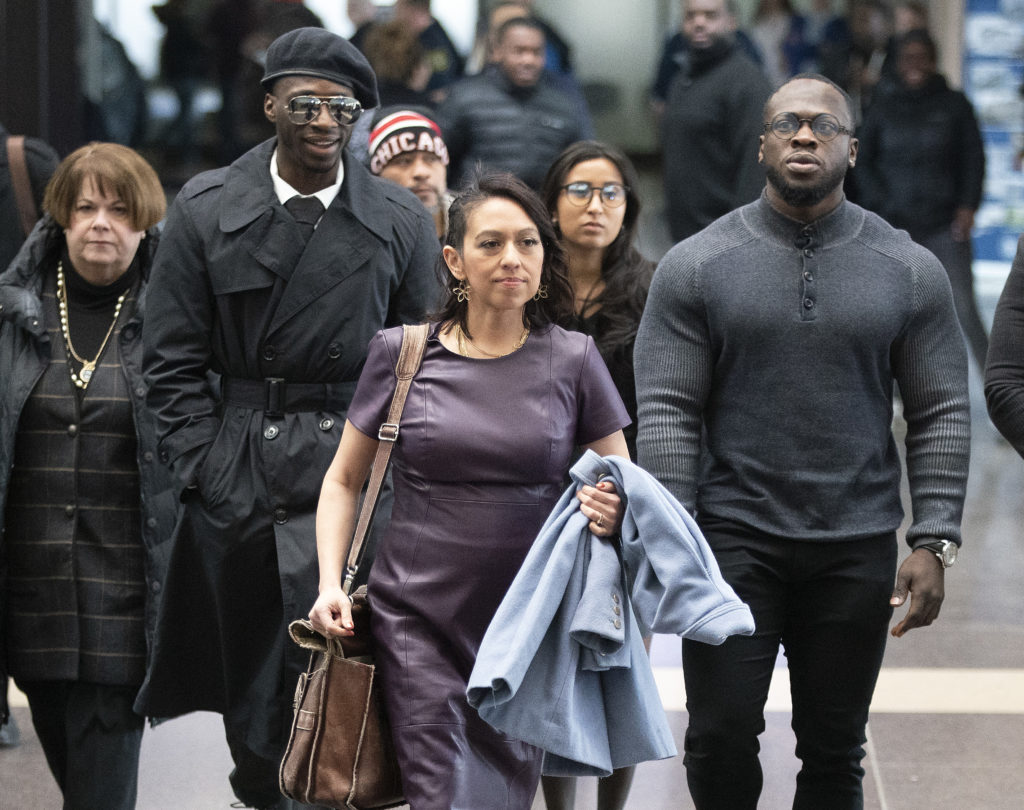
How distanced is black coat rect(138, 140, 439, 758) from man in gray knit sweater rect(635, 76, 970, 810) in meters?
0.79

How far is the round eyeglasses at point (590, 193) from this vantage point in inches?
191

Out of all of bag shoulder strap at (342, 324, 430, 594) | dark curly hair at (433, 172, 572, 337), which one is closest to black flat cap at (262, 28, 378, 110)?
dark curly hair at (433, 172, 572, 337)

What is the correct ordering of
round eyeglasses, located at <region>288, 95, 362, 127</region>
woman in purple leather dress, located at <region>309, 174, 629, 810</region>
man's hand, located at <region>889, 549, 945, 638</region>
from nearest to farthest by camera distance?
woman in purple leather dress, located at <region>309, 174, 629, 810</region>, man's hand, located at <region>889, 549, 945, 638</region>, round eyeglasses, located at <region>288, 95, 362, 127</region>

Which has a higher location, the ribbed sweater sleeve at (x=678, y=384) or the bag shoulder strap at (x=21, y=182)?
the bag shoulder strap at (x=21, y=182)

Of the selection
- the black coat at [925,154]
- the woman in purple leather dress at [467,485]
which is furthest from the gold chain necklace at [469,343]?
the black coat at [925,154]

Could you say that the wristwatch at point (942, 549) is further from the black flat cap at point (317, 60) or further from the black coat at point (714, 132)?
the black coat at point (714, 132)

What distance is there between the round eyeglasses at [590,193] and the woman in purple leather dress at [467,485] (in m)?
1.39

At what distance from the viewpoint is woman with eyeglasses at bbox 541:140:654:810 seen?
4.61 metres

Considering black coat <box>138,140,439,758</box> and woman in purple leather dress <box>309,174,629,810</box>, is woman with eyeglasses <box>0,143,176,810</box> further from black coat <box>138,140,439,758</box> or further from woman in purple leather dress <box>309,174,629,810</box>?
woman in purple leather dress <box>309,174,629,810</box>

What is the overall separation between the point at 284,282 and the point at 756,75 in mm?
4450

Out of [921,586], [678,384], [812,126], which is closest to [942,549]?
[921,586]

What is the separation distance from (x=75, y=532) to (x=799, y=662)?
1.83 metres

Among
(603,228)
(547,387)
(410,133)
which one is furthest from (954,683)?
(547,387)

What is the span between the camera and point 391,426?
3396 millimetres
